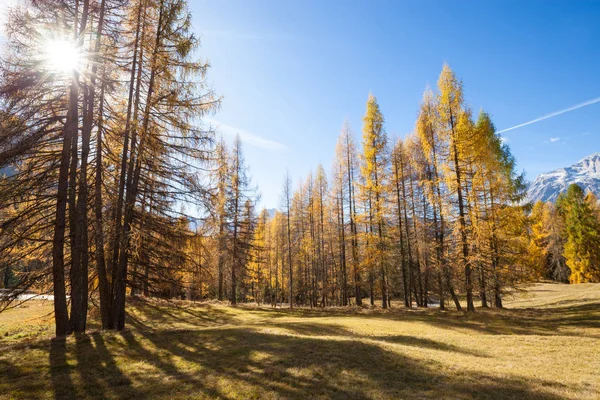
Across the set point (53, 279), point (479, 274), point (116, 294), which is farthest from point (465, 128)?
point (53, 279)

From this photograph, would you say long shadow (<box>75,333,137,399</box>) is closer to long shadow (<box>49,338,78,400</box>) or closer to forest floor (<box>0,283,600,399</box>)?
forest floor (<box>0,283,600,399</box>)

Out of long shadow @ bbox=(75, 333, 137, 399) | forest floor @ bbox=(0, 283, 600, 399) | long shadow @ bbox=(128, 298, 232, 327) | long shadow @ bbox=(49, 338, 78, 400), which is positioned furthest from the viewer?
long shadow @ bbox=(128, 298, 232, 327)

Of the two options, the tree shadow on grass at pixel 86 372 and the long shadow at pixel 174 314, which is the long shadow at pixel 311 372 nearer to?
the tree shadow on grass at pixel 86 372

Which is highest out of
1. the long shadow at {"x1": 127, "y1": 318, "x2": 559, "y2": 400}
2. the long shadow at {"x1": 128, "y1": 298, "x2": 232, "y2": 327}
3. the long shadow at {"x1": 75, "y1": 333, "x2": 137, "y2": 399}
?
the long shadow at {"x1": 75, "y1": 333, "x2": 137, "y2": 399}

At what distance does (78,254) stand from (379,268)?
20085 mm

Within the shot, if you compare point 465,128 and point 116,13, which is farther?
point 465,128

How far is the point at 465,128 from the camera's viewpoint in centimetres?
2008

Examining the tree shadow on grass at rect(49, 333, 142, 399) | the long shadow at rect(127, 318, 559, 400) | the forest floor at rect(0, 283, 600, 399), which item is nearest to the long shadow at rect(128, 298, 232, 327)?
the forest floor at rect(0, 283, 600, 399)

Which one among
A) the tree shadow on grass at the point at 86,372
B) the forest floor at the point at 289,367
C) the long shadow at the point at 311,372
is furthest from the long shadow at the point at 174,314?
the long shadow at the point at 311,372

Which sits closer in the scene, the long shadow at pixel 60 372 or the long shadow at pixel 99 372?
the long shadow at pixel 60 372

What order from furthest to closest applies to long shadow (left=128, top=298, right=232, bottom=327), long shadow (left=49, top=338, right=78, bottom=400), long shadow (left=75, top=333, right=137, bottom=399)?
long shadow (left=128, top=298, right=232, bottom=327), long shadow (left=75, top=333, right=137, bottom=399), long shadow (left=49, top=338, right=78, bottom=400)

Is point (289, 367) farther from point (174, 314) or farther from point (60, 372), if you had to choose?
point (174, 314)

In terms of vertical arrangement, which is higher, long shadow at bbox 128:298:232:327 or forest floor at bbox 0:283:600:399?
forest floor at bbox 0:283:600:399

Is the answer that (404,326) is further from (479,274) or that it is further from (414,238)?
(414,238)
